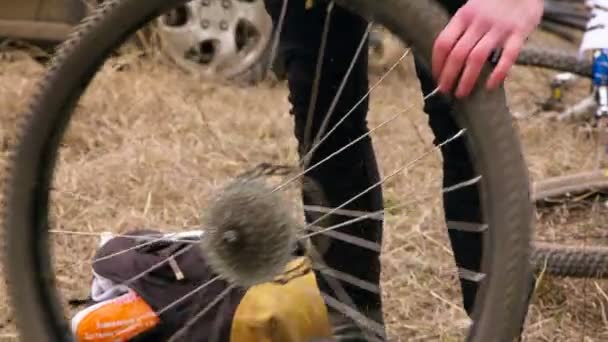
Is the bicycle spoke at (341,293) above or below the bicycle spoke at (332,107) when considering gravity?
below

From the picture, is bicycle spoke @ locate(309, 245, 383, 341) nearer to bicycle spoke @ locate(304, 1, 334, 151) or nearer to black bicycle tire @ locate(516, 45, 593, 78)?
bicycle spoke @ locate(304, 1, 334, 151)

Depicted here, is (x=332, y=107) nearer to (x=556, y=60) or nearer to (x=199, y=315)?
(x=199, y=315)

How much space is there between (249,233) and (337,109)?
0.80 feet

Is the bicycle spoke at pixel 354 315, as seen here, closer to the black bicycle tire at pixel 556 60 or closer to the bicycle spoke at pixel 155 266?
the bicycle spoke at pixel 155 266

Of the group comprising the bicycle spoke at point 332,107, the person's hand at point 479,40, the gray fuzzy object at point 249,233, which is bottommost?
the gray fuzzy object at point 249,233

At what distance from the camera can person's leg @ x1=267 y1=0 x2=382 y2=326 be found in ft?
3.84

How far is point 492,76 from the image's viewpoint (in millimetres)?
882

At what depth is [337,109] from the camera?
120cm

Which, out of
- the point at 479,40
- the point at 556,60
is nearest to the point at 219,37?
the point at 556,60

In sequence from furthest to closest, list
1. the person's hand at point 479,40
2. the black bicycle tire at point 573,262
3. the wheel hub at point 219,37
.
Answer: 1. the wheel hub at point 219,37
2. the black bicycle tire at point 573,262
3. the person's hand at point 479,40

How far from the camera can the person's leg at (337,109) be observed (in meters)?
1.17

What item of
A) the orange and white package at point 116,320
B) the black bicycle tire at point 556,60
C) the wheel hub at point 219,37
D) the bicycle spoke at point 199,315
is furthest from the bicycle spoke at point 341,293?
the wheel hub at point 219,37

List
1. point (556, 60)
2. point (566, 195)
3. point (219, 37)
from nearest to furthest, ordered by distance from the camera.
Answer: point (566, 195)
point (556, 60)
point (219, 37)

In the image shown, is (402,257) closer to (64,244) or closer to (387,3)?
(64,244)
